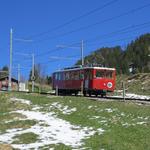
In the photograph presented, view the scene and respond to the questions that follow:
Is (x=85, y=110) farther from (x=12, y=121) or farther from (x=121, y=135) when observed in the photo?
(x=121, y=135)

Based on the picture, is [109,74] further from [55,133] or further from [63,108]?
[55,133]

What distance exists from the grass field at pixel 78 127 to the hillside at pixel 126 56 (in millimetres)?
97506

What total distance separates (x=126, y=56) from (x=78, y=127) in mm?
115202

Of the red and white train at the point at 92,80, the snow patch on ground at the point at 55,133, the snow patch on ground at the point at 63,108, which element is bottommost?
the snow patch on ground at the point at 55,133

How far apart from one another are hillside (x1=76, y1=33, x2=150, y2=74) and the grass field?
97506mm

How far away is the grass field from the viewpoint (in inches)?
628

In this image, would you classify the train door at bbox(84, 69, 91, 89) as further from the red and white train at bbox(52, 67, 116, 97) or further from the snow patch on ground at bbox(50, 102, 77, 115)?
the snow patch on ground at bbox(50, 102, 77, 115)

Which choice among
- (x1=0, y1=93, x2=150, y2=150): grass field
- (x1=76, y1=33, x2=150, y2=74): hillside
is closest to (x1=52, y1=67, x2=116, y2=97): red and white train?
(x1=0, y1=93, x2=150, y2=150): grass field

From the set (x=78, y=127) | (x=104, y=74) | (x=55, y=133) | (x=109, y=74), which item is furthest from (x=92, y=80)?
(x=55, y=133)

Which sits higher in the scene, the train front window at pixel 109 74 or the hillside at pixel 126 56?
the hillside at pixel 126 56

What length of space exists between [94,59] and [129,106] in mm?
108783

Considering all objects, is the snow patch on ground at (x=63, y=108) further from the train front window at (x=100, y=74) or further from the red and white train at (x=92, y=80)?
the train front window at (x=100, y=74)

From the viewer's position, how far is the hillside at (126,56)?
128 metres

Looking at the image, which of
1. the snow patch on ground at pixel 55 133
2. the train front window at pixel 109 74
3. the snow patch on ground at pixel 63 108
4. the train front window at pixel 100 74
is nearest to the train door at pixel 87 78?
the train front window at pixel 100 74
